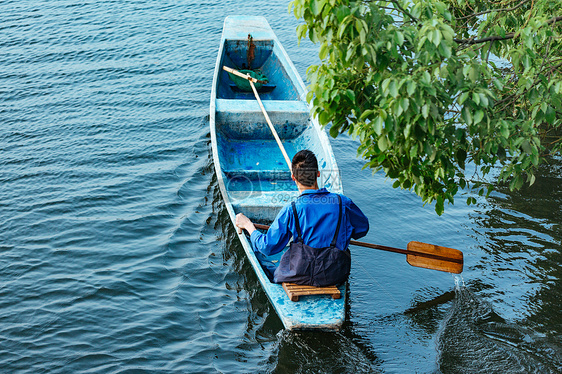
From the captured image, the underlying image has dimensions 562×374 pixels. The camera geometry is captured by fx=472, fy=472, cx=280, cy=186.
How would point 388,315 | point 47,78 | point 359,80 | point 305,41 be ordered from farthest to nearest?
point 305,41
point 47,78
point 388,315
point 359,80

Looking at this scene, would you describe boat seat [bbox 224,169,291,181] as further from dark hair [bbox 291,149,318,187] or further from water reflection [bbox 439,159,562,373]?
water reflection [bbox 439,159,562,373]

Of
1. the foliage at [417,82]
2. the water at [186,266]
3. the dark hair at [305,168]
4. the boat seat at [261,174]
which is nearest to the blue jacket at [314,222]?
the dark hair at [305,168]

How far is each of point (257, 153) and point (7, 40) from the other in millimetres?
9585

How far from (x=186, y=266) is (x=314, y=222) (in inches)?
96.4

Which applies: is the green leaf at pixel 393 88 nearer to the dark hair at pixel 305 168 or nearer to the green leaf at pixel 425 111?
the green leaf at pixel 425 111

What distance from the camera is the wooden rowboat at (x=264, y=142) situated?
4.74 meters

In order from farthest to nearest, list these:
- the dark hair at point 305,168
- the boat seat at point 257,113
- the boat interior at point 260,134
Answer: the boat seat at point 257,113
the boat interior at point 260,134
the dark hair at point 305,168

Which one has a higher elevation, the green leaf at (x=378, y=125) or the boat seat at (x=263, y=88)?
the green leaf at (x=378, y=125)

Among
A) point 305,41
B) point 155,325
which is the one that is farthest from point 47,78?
point 155,325

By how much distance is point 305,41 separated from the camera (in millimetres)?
14812

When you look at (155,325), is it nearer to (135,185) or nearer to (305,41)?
(135,185)

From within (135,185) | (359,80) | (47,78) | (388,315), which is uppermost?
(359,80)

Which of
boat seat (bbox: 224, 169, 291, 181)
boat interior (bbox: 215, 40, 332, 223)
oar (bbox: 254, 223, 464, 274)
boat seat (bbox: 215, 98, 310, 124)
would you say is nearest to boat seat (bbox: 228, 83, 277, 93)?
boat interior (bbox: 215, 40, 332, 223)

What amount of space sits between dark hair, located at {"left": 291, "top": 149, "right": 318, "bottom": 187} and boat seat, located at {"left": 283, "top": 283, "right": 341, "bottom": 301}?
107 centimetres
